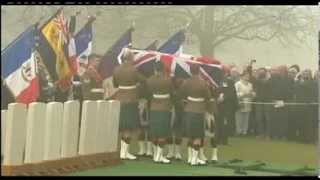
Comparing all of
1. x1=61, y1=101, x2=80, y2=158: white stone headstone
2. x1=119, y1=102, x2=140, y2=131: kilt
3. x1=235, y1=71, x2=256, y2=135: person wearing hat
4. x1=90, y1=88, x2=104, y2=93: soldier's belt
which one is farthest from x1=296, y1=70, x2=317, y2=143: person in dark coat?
x1=61, y1=101, x2=80, y2=158: white stone headstone

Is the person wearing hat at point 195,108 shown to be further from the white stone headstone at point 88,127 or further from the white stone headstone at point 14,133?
the white stone headstone at point 14,133

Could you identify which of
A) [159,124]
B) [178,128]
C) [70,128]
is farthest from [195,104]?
[70,128]

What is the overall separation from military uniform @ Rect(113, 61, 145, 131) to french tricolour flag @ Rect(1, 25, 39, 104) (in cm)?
86

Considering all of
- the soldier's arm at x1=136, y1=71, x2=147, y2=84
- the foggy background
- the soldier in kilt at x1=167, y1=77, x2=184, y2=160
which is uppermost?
the foggy background

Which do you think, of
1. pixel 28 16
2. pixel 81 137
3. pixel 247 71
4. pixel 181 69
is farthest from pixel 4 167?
pixel 247 71

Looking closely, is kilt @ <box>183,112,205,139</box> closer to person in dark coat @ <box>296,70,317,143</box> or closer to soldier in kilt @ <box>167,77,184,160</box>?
soldier in kilt @ <box>167,77,184,160</box>

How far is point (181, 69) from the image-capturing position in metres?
7.00

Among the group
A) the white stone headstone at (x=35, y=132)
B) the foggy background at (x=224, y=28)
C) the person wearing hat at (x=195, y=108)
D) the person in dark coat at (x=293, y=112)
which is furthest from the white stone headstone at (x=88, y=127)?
the person in dark coat at (x=293, y=112)

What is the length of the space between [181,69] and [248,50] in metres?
0.68

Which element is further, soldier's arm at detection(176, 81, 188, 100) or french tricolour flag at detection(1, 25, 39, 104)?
soldier's arm at detection(176, 81, 188, 100)

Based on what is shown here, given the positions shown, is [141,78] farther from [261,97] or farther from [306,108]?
[306,108]

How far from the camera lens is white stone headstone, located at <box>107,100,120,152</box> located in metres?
6.98

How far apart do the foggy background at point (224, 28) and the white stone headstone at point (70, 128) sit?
2.02 feet

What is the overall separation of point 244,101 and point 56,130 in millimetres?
1915
